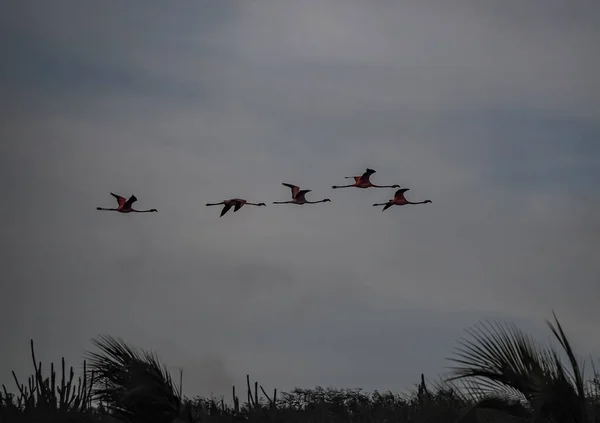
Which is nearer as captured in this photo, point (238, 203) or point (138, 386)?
point (138, 386)

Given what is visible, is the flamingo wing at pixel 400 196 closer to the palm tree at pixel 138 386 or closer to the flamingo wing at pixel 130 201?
the flamingo wing at pixel 130 201

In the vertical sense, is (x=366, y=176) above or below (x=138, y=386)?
above

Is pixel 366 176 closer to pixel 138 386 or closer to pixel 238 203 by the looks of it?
pixel 238 203

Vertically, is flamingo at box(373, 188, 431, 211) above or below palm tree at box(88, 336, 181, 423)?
above

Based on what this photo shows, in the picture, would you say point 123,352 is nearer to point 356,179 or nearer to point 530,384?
point 530,384

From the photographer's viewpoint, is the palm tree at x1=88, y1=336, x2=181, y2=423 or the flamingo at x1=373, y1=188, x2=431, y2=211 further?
the flamingo at x1=373, y1=188, x2=431, y2=211

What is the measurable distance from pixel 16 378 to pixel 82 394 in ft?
15.2

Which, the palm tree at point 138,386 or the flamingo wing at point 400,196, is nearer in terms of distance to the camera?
the palm tree at point 138,386

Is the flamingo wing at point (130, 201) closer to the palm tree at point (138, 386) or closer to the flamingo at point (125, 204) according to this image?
the flamingo at point (125, 204)

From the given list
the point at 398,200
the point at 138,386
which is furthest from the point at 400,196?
the point at 138,386

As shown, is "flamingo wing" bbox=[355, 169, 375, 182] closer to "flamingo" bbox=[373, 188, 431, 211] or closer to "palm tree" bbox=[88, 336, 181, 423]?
"flamingo" bbox=[373, 188, 431, 211]

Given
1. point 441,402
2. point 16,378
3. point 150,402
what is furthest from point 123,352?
point 16,378

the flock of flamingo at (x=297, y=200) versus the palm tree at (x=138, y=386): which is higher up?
the flock of flamingo at (x=297, y=200)

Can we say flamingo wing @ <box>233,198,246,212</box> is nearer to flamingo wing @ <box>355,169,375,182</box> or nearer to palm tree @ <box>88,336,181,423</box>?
flamingo wing @ <box>355,169,375,182</box>
